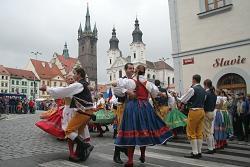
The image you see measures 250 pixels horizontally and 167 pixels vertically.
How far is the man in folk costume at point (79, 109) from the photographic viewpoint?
667 centimetres

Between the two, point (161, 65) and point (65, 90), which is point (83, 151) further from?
point (161, 65)

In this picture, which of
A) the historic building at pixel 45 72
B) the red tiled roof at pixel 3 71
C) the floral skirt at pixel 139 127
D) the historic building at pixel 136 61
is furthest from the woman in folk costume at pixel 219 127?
the historic building at pixel 136 61

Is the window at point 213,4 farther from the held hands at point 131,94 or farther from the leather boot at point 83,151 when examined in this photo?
the leather boot at point 83,151

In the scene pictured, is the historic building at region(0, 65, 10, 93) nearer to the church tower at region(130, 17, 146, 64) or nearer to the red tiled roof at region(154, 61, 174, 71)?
the church tower at region(130, 17, 146, 64)

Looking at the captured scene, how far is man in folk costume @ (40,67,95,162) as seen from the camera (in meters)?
6.67

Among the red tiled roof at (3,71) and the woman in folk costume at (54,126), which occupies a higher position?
the red tiled roof at (3,71)

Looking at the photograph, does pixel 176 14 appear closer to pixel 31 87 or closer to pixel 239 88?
pixel 239 88

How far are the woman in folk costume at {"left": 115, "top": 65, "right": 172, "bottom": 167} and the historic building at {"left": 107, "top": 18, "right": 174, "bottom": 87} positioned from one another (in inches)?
4114

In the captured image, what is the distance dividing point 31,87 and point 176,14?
78595mm

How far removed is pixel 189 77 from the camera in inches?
656

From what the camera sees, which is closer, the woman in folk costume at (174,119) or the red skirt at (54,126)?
the red skirt at (54,126)

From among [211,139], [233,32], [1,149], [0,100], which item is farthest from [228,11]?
[0,100]

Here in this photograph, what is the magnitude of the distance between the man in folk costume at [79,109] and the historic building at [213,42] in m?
9.65

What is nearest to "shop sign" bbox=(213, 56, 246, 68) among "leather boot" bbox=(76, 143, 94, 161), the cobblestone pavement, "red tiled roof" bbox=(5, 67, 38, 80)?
the cobblestone pavement
